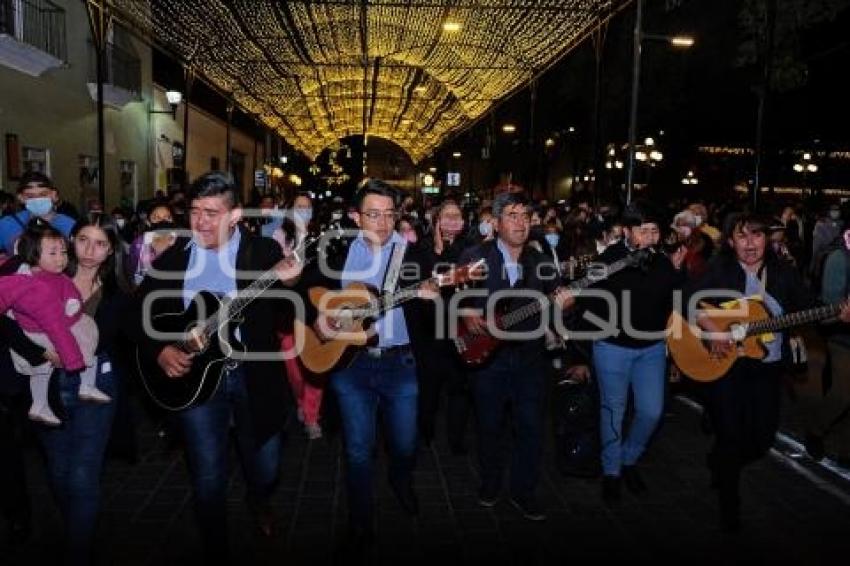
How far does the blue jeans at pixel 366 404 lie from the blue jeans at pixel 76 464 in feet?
4.40

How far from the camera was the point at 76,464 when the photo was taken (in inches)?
161

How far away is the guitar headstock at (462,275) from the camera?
4457mm

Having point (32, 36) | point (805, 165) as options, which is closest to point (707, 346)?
point (32, 36)

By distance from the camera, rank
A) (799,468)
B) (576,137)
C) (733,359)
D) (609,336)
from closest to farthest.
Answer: (733,359)
(609,336)
(799,468)
(576,137)

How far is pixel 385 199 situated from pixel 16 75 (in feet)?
48.5

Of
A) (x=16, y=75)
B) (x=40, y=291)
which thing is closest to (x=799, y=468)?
(x=40, y=291)

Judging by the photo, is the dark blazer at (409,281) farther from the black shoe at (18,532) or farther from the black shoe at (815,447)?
the black shoe at (815,447)

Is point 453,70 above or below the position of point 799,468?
above

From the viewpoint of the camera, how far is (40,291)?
13.6ft

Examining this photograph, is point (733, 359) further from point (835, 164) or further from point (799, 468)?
point (835, 164)

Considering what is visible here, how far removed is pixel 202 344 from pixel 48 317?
821 millimetres

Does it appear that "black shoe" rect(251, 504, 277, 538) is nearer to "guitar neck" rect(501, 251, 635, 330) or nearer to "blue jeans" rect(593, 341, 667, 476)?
"guitar neck" rect(501, 251, 635, 330)

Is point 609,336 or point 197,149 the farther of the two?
point 197,149

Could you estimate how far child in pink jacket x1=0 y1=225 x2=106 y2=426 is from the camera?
4074 millimetres
